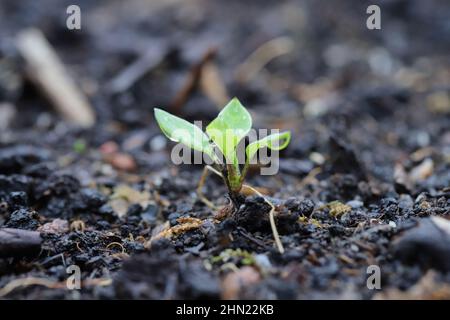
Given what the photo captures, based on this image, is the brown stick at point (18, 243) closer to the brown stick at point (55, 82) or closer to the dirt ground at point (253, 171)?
the dirt ground at point (253, 171)

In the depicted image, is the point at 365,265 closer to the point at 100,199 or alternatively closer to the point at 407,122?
the point at 100,199

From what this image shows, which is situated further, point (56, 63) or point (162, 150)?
point (56, 63)

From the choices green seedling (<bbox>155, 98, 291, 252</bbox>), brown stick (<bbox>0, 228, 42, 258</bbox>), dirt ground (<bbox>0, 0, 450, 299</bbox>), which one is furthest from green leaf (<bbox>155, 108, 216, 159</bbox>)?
brown stick (<bbox>0, 228, 42, 258</bbox>)

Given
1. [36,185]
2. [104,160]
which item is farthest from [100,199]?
[104,160]

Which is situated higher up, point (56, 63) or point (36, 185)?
point (56, 63)

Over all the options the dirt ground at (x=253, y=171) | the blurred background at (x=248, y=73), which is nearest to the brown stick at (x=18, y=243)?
the dirt ground at (x=253, y=171)

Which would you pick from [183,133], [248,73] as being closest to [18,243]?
[183,133]
